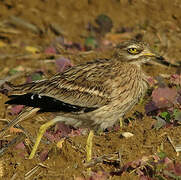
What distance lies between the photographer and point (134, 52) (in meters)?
5.97

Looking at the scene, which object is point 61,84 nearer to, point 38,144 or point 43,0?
point 38,144

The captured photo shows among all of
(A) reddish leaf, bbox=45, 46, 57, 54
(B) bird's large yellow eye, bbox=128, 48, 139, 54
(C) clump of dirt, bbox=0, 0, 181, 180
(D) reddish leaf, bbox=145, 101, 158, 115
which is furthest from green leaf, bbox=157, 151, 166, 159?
(A) reddish leaf, bbox=45, 46, 57, 54

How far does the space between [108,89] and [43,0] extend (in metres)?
5.95

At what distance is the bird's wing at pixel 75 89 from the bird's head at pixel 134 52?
33 cm

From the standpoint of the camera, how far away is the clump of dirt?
538 centimetres

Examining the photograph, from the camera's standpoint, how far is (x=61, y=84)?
5688mm

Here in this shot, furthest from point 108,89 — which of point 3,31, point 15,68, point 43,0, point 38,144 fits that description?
point 43,0

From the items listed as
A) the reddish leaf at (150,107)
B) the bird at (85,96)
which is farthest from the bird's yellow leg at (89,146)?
the reddish leaf at (150,107)

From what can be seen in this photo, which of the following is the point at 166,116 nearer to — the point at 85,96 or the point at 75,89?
the point at 85,96

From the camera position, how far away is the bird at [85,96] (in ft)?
18.1

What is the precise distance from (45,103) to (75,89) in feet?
1.36

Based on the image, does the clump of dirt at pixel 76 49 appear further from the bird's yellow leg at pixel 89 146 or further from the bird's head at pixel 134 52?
the bird's head at pixel 134 52

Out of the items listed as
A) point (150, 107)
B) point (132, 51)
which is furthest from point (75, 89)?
point (150, 107)

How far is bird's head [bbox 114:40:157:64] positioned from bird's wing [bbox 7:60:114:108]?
0.33 meters
